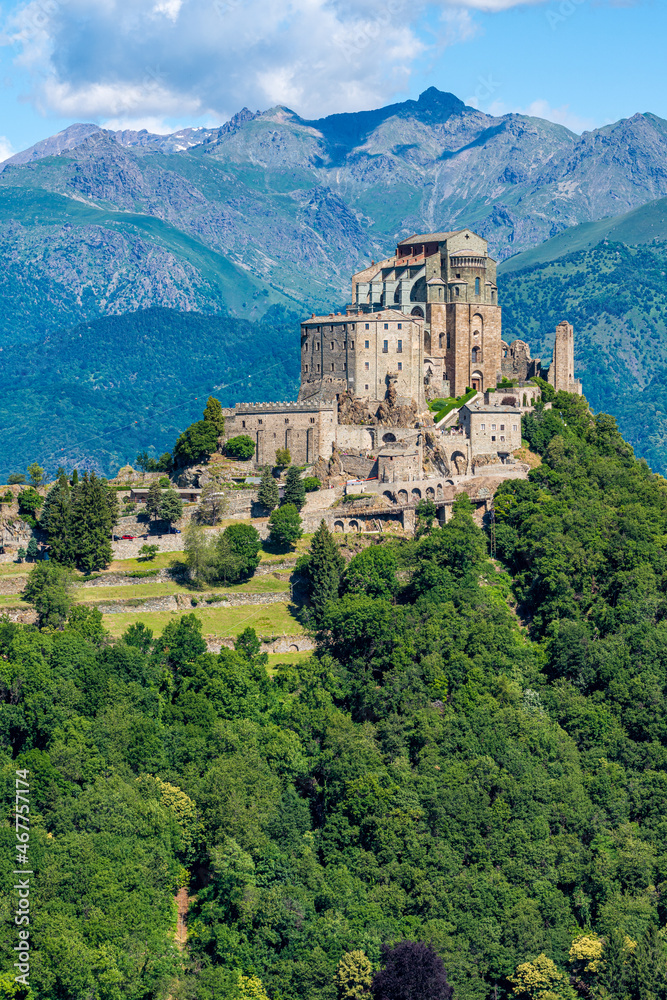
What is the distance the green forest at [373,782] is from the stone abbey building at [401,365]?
9619mm

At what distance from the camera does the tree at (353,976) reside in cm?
6581

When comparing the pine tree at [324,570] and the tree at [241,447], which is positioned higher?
the tree at [241,447]

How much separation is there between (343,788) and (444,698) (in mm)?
9495

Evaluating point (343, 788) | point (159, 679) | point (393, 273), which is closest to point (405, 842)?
point (343, 788)

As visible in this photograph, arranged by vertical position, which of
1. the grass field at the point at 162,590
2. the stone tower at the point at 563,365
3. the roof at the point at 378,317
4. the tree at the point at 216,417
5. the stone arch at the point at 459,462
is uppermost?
the roof at the point at 378,317

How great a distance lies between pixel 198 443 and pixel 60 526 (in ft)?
49.4

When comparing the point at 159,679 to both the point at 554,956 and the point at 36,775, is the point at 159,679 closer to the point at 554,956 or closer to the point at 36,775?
the point at 36,775

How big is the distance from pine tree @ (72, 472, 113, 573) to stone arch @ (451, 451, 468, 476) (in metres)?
23.5

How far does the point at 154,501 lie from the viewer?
95625 millimetres

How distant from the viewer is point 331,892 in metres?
70.2

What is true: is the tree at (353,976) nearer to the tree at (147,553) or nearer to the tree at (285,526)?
the tree at (285,526)

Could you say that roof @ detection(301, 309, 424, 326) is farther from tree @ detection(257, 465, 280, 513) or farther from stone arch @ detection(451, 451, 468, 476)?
tree @ detection(257, 465, 280, 513)

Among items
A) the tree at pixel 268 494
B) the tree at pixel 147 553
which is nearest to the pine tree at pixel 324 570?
the tree at pixel 268 494

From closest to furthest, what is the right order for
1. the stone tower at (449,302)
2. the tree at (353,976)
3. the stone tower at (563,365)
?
the tree at (353,976), the stone tower at (449,302), the stone tower at (563,365)
